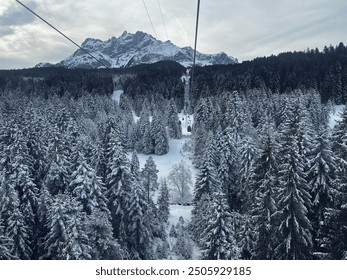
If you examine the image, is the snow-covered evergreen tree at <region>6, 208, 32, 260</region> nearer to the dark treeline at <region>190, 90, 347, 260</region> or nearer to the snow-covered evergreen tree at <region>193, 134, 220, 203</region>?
the dark treeline at <region>190, 90, 347, 260</region>

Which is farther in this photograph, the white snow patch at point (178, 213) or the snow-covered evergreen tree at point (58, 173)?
the white snow patch at point (178, 213)

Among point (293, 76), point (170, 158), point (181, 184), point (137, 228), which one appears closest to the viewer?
point (137, 228)

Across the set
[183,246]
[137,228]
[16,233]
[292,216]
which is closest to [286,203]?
[292,216]

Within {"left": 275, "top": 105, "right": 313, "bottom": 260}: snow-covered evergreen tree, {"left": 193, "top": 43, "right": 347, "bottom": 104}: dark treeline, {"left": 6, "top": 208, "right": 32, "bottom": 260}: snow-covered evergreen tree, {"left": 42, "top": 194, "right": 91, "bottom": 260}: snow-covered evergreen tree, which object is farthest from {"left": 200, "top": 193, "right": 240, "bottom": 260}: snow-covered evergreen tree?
{"left": 193, "top": 43, "right": 347, "bottom": 104}: dark treeline

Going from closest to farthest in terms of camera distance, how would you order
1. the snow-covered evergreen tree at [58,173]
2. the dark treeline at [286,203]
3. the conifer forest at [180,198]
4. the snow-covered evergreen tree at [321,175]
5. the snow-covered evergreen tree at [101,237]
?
the dark treeline at [286,203] < the conifer forest at [180,198] < the snow-covered evergreen tree at [101,237] < the snow-covered evergreen tree at [321,175] < the snow-covered evergreen tree at [58,173]

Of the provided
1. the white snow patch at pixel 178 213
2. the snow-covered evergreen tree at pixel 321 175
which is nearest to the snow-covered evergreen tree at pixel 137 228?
the white snow patch at pixel 178 213

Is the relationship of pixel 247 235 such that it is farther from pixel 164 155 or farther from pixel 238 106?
pixel 164 155

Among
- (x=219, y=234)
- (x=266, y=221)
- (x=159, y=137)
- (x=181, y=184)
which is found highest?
(x=159, y=137)

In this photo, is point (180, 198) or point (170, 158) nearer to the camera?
point (180, 198)

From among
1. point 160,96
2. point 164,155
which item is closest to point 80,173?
point 164,155

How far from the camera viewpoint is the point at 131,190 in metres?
40.3

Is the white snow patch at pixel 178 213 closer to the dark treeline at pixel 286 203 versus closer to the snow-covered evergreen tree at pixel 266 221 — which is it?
the dark treeline at pixel 286 203

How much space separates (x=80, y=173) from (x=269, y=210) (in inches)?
768

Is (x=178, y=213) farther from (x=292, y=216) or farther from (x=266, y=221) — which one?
(x=292, y=216)
